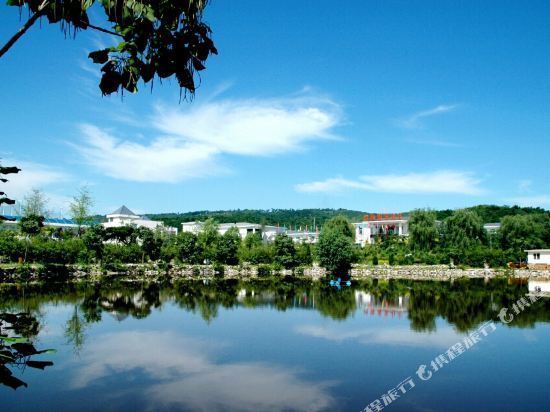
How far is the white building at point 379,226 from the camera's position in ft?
163

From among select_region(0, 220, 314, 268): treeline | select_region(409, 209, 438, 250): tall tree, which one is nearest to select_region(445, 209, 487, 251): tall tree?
Answer: select_region(409, 209, 438, 250): tall tree

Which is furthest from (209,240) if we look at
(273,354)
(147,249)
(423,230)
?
(273,354)

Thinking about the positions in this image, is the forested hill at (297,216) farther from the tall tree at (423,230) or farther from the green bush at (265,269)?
the green bush at (265,269)

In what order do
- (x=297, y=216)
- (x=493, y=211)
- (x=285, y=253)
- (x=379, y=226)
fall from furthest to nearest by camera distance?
(x=297, y=216), (x=493, y=211), (x=379, y=226), (x=285, y=253)

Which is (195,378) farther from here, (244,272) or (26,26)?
(244,272)

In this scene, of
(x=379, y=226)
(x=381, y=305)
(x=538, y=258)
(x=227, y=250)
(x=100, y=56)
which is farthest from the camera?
(x=379, y=226)

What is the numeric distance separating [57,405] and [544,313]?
1471cm

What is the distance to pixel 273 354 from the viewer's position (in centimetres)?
988

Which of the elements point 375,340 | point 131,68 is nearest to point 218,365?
point 375,340

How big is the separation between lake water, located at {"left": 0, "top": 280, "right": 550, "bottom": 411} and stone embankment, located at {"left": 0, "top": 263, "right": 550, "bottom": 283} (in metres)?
9.44

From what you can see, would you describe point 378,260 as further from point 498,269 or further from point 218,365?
point 218,365

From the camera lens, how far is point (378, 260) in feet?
116

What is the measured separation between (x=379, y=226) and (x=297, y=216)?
5046cm

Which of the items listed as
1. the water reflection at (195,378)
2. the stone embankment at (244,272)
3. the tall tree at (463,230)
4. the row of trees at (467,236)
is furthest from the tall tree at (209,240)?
the water reflection at (195,378)
